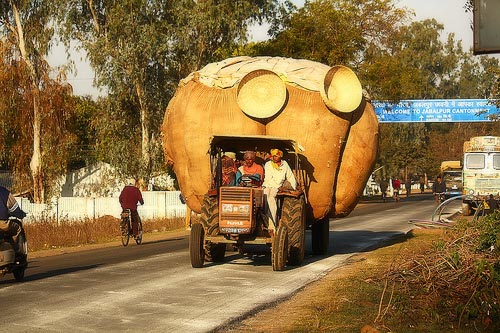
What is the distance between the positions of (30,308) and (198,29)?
38.1m

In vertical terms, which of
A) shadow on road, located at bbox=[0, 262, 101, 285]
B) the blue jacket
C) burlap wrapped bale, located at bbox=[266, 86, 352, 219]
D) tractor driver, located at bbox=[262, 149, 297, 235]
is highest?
burlap wrapped bale, located at bbox=[266, 86, 352, 219]

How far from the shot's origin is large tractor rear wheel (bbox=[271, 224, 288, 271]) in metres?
15.3

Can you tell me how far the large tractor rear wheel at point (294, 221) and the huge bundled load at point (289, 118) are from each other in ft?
4.74

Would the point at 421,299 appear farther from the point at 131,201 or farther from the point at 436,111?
the point at 436,111

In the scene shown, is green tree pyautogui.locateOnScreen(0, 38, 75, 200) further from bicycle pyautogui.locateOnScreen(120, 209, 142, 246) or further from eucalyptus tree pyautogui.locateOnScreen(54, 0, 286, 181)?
bicycle pyautogui.locateOnScreen(120, 209, 142, 246)

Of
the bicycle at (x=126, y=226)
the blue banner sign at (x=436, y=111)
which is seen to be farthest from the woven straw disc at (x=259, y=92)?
the blue banner sign at (x=436, y=111)

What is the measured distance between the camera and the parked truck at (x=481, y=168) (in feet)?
134

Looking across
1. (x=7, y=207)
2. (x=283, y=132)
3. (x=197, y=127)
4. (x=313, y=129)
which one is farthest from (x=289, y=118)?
(x=7, y=207)

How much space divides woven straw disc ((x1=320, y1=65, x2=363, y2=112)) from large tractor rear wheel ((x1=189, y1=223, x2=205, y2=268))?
372 cm

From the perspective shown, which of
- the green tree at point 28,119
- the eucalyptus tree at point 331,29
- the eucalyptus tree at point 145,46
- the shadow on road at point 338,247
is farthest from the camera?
the eucalyptus tree at point 331,29

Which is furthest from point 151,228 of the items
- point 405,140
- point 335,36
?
point 405,140

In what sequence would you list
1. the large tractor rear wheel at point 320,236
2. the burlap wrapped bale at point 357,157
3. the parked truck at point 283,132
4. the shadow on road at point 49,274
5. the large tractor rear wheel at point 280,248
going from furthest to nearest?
the large tractor rear wheel at point 320,236 → the burlap wrapped bale at point 357,157 → the parked truck at point 283,132 → the large tractor rear wheel at point 280,248 → the shadow on road at point 49,274

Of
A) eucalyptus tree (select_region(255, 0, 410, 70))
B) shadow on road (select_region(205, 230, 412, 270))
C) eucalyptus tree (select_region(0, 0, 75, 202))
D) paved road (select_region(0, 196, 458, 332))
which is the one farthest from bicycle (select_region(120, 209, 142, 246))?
eucalyptus tree (select_region(255, 0, 410, 70))

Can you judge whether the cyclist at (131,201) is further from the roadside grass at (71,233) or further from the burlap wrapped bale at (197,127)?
the burlap wrapped bale at (197,127)
